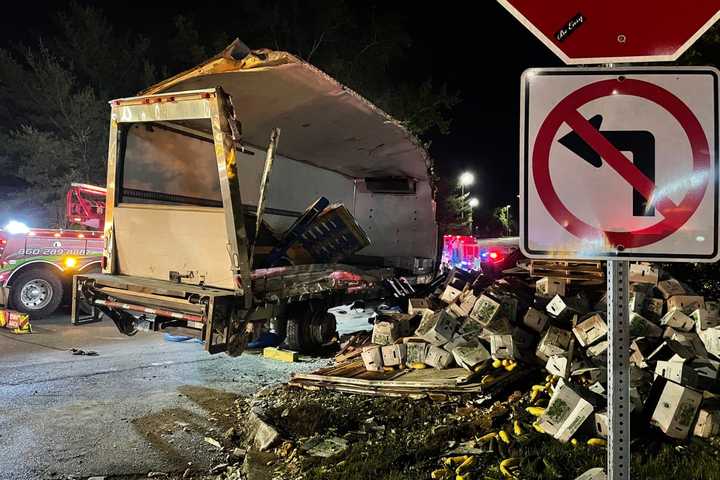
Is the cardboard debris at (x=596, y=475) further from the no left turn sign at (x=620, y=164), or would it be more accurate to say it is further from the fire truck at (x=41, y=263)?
the fire truck at (x=41, y=263)


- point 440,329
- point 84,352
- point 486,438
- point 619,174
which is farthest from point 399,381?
point 84,352

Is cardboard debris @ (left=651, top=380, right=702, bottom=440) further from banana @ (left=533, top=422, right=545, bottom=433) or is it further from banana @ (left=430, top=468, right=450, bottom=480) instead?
banana @ (left=430, top=468, right=450, bottom=480)

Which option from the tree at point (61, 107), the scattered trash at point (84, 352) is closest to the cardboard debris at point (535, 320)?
the scattered trash at point (84, 352)

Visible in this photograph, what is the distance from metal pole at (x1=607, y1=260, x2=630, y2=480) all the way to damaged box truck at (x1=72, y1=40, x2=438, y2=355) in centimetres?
419

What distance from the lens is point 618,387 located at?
1678 millimetres

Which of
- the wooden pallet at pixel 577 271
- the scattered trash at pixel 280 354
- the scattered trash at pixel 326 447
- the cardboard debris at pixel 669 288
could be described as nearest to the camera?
the scattered trash at pixel 326 447

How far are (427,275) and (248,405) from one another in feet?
19.9

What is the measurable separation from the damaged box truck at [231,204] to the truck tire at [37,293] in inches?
189

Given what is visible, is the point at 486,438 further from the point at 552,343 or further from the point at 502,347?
the point at 552,343

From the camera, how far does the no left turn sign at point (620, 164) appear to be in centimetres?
169

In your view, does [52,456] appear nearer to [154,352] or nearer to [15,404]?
[15,404]

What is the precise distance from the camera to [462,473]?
3225 millimetres

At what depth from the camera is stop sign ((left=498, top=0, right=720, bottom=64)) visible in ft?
5.72

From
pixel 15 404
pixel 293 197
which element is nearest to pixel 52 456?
pixel 15 404
